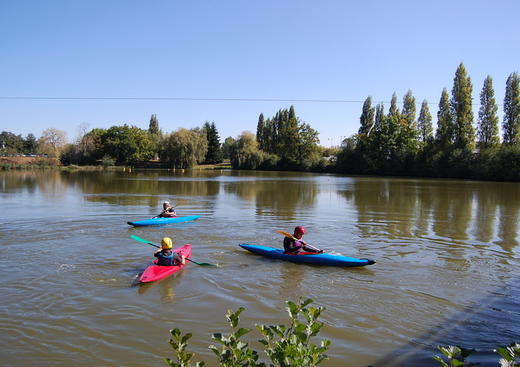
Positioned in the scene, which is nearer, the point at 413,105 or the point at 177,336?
the point at 177,336

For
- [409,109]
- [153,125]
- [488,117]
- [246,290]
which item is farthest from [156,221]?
[153,125]

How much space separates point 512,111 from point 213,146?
192 feet

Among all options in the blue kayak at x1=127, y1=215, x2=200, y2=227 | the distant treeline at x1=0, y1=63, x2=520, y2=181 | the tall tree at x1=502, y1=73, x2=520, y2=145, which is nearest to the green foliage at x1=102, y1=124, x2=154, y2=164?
the distant treeline at x1=0, y1=63, x2=520, y2=181

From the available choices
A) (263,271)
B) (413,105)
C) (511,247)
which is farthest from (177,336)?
(413,105)

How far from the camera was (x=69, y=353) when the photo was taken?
18.2ft

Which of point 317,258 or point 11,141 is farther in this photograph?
point 11,141

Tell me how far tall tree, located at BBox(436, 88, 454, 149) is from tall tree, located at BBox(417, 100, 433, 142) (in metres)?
5.31

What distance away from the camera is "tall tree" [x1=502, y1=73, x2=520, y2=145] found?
169ft

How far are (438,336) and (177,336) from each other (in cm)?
503

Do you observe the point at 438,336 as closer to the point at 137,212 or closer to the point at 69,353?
the point at 69,353

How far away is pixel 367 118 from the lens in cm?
7544

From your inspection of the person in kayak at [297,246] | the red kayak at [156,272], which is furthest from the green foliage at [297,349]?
the person in kayak at [297,246]

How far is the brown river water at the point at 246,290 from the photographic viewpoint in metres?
5.83

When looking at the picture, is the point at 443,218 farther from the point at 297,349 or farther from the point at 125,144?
the point at 125,144
